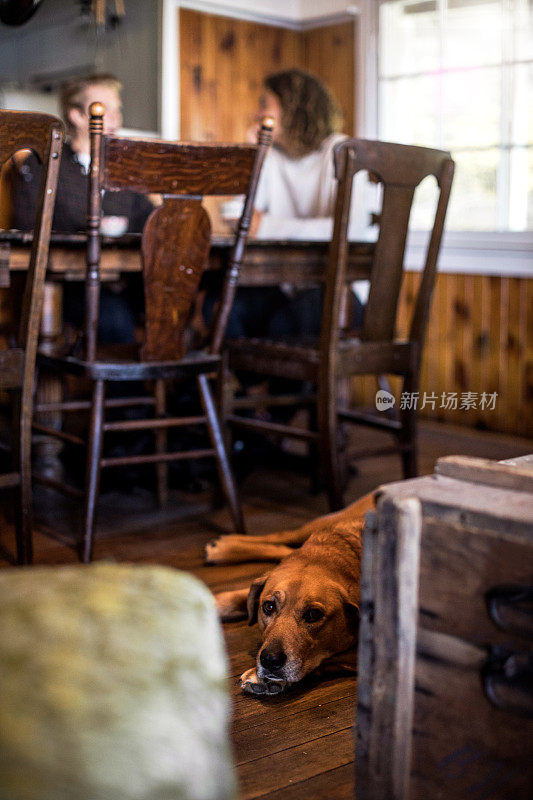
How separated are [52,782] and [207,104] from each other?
423 cm

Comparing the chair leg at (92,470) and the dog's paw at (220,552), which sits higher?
the chair leg at (92,470)

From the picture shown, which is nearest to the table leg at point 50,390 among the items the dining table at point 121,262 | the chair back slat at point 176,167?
the dining table at point 121,262

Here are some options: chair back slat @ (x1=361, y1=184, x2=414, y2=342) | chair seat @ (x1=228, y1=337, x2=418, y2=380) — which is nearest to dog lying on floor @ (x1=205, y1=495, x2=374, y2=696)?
chair seat @ (x1=228, y1=337, x2=418, y2=380)

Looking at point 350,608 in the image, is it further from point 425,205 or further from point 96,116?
point 425,205

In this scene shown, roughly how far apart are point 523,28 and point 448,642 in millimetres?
3334

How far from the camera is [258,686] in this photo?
1465 millimetres

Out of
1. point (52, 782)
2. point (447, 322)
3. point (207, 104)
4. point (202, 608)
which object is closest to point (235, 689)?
point (202, 608)

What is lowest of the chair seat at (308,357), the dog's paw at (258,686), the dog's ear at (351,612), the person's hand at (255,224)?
the dog's paw at (258,686)

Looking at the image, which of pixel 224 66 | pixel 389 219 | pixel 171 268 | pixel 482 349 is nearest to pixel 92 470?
pixel 171 268

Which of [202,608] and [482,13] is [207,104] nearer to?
[482,13]

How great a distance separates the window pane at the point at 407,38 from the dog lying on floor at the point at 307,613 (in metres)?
3.06

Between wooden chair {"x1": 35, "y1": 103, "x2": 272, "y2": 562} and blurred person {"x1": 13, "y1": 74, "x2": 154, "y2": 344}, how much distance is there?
2.90ft

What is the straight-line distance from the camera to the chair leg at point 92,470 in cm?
206

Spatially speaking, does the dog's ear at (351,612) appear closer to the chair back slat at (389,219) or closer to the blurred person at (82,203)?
the chair back slat at (389,219)
